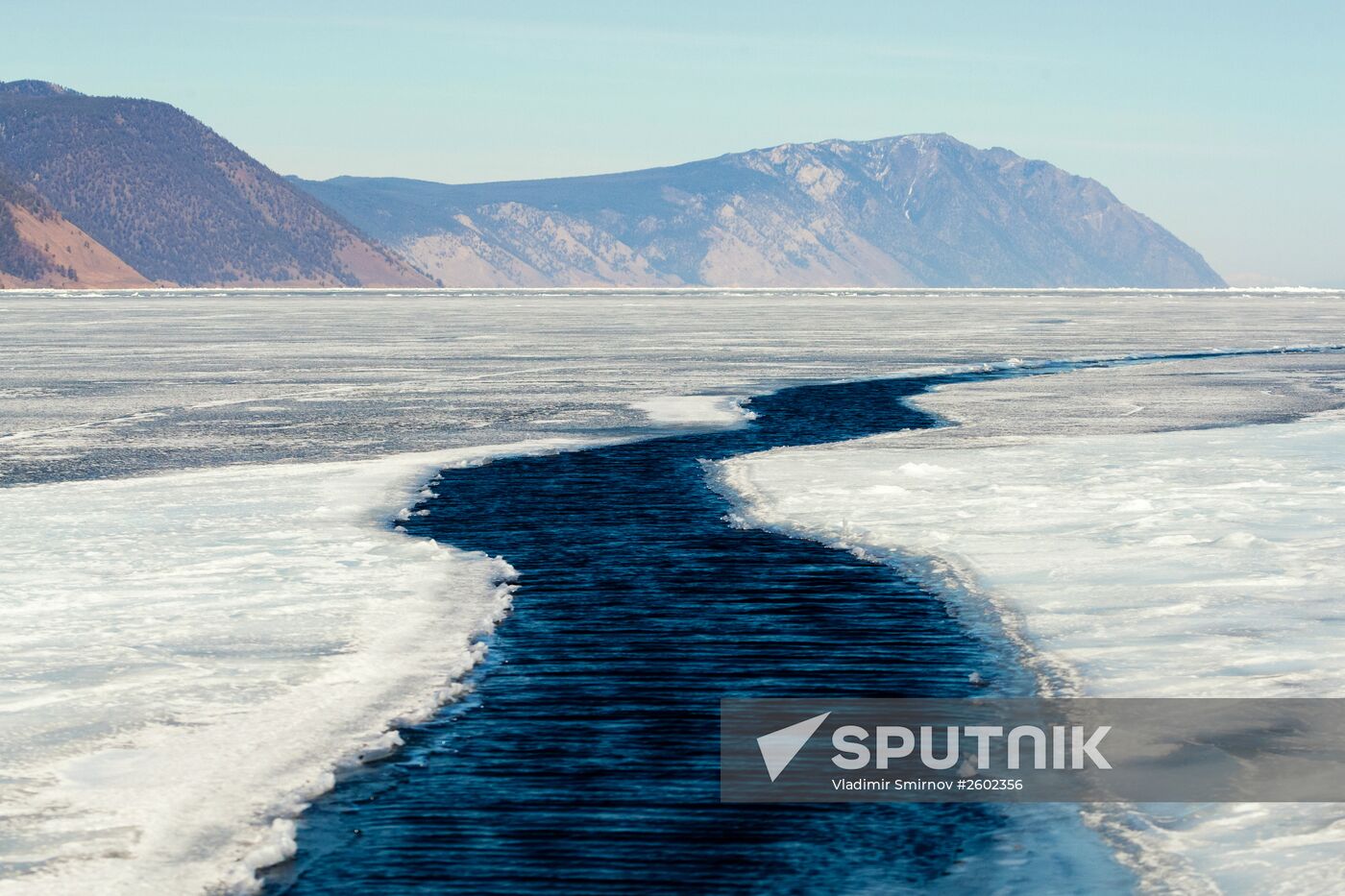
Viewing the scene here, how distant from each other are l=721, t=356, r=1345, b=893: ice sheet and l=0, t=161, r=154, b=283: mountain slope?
6998 inches

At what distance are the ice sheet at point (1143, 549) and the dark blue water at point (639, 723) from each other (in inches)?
25.9

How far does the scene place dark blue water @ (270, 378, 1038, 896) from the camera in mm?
6336

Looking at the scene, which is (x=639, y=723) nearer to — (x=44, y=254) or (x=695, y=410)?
(x=695, y=410)

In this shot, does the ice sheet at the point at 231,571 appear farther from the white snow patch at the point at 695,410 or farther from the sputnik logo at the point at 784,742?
the sputnik logo at the point at 784,742

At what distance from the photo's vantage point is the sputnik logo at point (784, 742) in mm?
7566

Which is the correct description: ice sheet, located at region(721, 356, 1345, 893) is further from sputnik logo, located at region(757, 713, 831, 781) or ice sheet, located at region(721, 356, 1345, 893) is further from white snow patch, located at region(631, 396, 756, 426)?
white snow patch, located at region(631, 396, 756, 426)

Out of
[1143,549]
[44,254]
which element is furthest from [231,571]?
[44,254]

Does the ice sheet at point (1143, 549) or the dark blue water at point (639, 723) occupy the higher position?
the ice sheet at point (1143, 549)

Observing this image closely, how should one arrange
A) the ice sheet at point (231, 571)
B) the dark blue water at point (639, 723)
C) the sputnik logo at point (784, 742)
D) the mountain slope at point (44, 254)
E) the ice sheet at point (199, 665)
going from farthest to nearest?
the mountain slope at point (44, 254), the sputnik logo at point (784, 742), the ice sheet at point (231, 571), the ice sheet at point (199, 665), the dark blue water at point (639, 723)

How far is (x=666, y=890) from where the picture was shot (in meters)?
6.05

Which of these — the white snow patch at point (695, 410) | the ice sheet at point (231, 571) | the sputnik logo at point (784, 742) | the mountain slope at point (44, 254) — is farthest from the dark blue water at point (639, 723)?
the mountain slope at point (44, 254)

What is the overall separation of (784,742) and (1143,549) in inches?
222

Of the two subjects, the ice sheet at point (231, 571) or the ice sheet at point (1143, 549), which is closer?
the ice sheet at point (1143, 549)

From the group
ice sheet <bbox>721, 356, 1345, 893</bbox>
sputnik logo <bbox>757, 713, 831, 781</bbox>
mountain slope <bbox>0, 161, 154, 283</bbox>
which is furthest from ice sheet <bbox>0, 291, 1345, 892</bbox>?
mountain slope <bbox>0, 161, 154, 283</bbox>
